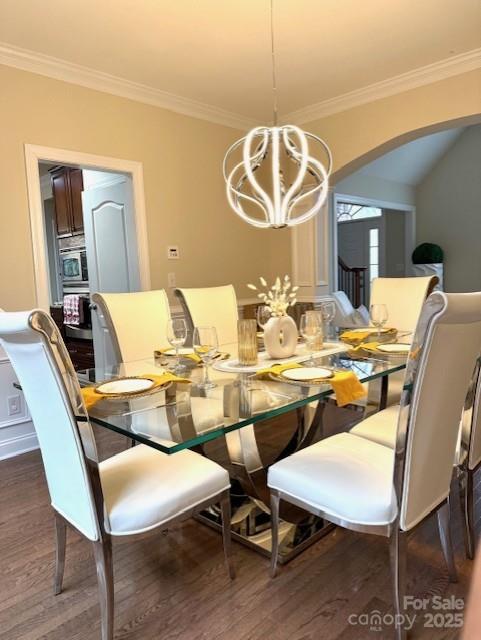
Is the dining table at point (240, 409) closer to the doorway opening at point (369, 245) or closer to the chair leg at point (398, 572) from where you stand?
the chair leg at point (398, 572)

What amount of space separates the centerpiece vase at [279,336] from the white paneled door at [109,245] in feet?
6.03

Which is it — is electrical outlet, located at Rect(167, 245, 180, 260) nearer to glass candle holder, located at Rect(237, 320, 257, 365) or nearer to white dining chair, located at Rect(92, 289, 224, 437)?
white dining chair, located at Rect(92, 289, 224, 437)

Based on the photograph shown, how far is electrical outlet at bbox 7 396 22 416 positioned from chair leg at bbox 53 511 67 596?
163cm

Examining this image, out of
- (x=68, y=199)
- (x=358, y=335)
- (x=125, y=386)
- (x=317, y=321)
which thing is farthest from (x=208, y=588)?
(x=68, y=199)

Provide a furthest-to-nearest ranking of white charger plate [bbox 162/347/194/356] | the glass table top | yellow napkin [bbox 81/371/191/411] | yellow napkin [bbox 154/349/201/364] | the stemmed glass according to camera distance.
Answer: white charger plate [bbox 162/347/194/356] < yellow napkin [bbox 154/349/201/364] < the stemmed glass < yellow napkin [bbox 81/371/191/411] < the glass table top

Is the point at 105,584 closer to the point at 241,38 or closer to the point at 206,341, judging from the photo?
the point at 206,341

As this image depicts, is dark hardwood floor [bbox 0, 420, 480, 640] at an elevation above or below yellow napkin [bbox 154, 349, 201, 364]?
below

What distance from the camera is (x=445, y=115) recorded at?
3441mm

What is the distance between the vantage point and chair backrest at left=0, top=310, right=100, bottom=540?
1.19m

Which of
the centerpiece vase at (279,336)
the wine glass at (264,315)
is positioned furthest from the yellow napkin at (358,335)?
the wine glass at (264,315)

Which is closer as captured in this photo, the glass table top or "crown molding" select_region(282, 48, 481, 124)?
the glass table top

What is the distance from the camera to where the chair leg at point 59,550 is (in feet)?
5.32

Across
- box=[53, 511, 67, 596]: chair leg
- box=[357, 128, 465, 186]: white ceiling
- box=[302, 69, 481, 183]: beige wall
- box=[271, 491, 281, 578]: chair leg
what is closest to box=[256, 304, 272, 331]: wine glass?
box=[271, 491, 281, 578]: chair leg

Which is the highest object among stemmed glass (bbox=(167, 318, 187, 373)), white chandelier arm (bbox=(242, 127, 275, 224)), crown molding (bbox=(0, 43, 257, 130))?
crown molding (bbox=(0, 43, 257, 130))
